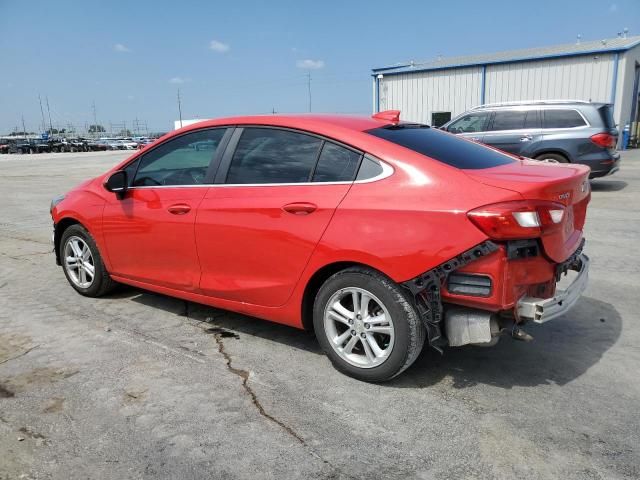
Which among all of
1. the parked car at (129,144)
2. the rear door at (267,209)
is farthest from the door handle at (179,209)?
the parked car at (129,144)

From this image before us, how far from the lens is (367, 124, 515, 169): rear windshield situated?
3.24 metres

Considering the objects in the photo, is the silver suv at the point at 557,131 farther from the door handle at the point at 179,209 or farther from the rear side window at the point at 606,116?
the door handle at the point at 179,209

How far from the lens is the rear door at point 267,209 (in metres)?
3.30

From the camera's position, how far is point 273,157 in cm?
362

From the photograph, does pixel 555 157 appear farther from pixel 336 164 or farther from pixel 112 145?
pixel 112 145

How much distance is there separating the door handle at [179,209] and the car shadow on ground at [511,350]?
37.5 inches

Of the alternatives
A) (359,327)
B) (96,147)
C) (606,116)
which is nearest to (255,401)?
(359,327)

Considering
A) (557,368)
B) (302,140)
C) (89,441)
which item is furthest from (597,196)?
(89,441)

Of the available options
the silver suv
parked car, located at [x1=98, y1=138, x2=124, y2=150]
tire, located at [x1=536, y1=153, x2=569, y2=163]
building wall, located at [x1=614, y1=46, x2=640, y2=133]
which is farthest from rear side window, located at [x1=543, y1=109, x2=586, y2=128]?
parked car, located at [x1=98, y1=138, x2=124, y2=150]

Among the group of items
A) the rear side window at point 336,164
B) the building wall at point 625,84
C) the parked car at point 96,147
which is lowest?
the parked car at point 96,147

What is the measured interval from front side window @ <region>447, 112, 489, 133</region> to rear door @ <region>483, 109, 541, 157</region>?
209mm

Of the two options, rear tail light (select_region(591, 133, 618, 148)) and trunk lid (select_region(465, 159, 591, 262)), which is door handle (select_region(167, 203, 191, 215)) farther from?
rear tail light (select_region(591, 133, 618, 148))

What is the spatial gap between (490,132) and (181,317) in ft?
31.5

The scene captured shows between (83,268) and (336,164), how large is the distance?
2.93 meters
